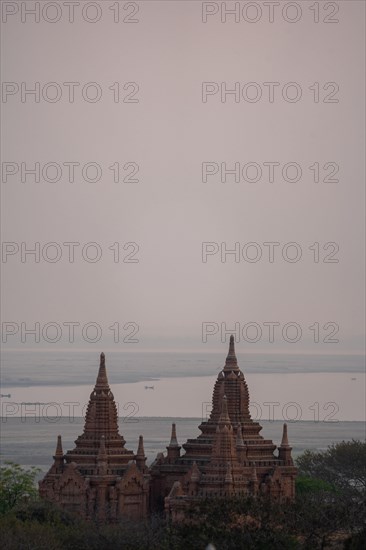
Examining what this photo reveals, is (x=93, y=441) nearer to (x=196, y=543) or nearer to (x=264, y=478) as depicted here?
(x=264, y=478)

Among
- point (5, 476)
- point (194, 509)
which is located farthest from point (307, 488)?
point (194, 509)

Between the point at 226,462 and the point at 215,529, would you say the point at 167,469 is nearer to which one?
the point at 226,462

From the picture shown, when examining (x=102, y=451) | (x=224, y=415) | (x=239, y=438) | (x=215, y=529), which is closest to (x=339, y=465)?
(x=239, y=438)

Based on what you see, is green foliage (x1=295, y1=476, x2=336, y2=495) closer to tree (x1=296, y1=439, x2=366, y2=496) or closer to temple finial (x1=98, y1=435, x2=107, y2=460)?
tree (x1=296, y1=439, x2=366, y2=496)

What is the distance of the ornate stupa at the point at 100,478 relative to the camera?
91.8m

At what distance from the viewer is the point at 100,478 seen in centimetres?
9194

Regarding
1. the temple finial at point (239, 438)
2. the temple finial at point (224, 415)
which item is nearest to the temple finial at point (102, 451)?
the temple finial at point (224, 415)

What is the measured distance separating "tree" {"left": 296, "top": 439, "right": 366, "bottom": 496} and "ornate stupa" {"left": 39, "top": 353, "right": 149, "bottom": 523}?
38.7 m

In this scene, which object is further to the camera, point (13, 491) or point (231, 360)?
point (13, 491)

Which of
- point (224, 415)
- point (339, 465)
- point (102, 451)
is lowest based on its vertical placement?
point (102, 451)

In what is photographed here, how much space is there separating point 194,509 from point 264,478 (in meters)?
12.2

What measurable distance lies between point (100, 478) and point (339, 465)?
44.8 m

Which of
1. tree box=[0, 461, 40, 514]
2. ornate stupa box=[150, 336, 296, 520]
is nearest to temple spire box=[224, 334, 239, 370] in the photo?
ornate stupa box=[150, 336, 296, 520]

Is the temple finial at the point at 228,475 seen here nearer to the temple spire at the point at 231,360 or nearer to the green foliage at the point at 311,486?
the temple spire at the point at 231,360
